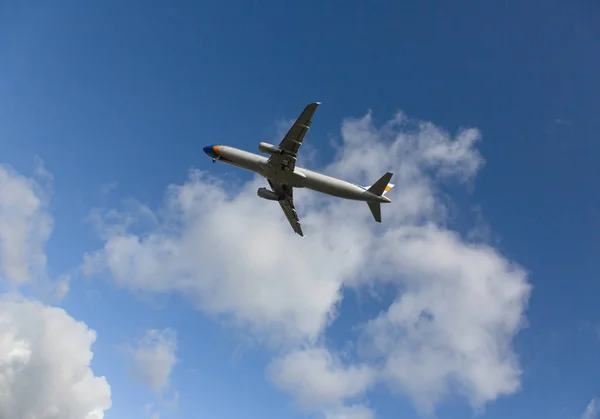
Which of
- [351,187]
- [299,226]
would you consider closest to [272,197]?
[299,226]

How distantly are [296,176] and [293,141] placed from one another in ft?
19.5

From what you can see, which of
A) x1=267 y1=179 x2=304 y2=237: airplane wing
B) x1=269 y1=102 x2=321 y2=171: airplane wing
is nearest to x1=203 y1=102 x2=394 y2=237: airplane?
x1=269 y1=102 x2=321 y2=171: airplane wing

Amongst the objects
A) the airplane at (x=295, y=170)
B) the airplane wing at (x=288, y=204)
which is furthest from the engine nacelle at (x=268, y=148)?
Result: the airplane wing at (x=288, y=204)

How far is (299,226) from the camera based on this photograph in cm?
7675

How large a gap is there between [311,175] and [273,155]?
6.57 meters

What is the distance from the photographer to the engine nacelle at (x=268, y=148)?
63000 millimetres

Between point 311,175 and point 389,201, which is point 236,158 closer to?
point 311,175

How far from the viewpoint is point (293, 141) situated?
6138 cm

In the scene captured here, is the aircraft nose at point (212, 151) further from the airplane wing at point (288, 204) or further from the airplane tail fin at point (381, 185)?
the airplane tail fin at point (381, 185)

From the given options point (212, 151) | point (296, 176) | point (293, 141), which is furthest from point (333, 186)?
point (212, 151)

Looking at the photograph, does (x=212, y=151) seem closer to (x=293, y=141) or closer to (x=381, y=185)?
(x=293, y=141)

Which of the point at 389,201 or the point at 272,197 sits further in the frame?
the point at 272,197

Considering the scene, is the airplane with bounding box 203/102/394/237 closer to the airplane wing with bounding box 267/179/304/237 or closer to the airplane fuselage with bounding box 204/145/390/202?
the airplane fuselage with bounding box 204/145/390/202

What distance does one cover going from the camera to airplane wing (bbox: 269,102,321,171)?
189ft
